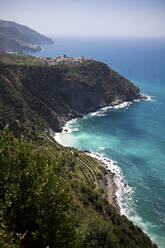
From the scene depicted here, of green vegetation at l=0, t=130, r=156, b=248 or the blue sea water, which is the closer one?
green vegetation at l=0, t=130, r=156, b=248

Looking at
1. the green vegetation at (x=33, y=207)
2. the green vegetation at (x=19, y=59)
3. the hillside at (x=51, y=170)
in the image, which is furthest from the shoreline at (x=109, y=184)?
the green vegetation at (x=19, y=59)

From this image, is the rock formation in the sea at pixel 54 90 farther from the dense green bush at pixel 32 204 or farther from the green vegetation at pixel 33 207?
the dense green bush at pixel 32 204

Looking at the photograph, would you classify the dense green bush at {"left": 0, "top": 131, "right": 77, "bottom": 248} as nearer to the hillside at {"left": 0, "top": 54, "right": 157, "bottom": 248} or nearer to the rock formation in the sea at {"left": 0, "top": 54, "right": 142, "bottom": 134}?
the hillside at {"left": 0, "top": 54, "right": 157, "bottom": 248}

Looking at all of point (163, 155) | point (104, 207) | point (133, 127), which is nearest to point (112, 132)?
point (133, 127)

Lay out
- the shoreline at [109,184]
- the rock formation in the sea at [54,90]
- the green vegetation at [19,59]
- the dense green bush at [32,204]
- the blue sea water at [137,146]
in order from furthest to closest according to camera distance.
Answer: the green vegetation at [19,59] → the rock formation in the sea at [54,90] → the shoreline at [109,184] → the blue sea water at [137,146] → the dense green bush at [32,204]

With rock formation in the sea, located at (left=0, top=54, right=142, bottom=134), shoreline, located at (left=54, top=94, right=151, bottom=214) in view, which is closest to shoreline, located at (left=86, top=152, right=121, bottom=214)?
shoreline, located at (left=54, top=94, right=151, bottom=214)

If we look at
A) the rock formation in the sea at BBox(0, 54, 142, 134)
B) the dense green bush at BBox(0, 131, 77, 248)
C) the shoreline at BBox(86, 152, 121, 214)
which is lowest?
the shoreline at BBox(86, 152, 121, 214)

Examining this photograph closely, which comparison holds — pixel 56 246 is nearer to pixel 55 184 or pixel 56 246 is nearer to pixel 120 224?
pixel 55 184

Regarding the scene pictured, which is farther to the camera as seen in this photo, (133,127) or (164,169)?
(133,127)
